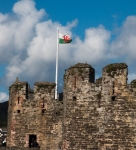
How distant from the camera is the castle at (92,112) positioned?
21.2 meters

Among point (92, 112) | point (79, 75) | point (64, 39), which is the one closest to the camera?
point (92, 112)

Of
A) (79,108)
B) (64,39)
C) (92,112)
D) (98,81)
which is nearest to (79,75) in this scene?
(98,81)

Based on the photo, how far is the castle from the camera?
21156 mm

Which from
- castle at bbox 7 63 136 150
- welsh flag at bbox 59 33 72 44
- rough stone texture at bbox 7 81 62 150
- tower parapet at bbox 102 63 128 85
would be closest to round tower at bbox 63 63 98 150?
castle at bbox 7 63 136 150

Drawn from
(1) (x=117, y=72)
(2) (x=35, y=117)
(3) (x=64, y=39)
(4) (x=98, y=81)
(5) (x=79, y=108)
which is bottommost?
(2) (x=35, y=117)

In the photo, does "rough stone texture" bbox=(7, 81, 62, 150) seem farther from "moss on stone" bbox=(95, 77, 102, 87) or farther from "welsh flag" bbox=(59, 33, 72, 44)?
"welsh flag" bbox=(59, 33, 72, 44)

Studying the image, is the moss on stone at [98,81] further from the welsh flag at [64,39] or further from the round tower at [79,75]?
the welsh flag at [64,39]

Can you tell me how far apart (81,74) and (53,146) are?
6.35 metres

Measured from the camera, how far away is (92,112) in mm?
22578

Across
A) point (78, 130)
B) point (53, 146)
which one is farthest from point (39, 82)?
point (78, 130)

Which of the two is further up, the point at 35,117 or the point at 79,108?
the point at 79,108

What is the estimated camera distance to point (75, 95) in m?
23.2

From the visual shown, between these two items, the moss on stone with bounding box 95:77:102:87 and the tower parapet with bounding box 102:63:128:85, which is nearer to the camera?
the tower parapet with bounding box 102:63:128:85

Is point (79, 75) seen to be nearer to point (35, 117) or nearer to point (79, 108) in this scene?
point (79, 108)
